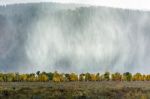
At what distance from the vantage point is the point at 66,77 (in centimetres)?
389

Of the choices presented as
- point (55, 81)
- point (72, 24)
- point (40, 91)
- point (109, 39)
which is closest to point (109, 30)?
point (109, 39)

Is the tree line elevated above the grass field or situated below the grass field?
above

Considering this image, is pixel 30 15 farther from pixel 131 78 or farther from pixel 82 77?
pixel 131 78

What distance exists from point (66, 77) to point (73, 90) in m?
0.44

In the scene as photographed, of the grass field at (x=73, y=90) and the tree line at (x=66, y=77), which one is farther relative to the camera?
the tree line at (x=66, y=77)

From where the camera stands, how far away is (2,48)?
430cm

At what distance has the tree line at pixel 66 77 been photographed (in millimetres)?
3832

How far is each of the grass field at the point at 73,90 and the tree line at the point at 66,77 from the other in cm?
10

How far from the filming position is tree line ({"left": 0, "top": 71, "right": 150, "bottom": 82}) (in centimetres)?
383

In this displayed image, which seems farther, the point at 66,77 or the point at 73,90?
the point at 66,77

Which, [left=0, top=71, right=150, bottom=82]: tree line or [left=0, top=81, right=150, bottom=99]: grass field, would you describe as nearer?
[left=0, top=81, right=150, bottom=99]: grass field

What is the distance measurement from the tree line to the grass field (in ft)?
0.33

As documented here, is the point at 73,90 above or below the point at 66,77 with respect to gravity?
below

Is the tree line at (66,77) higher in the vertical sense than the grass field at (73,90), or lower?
higher
